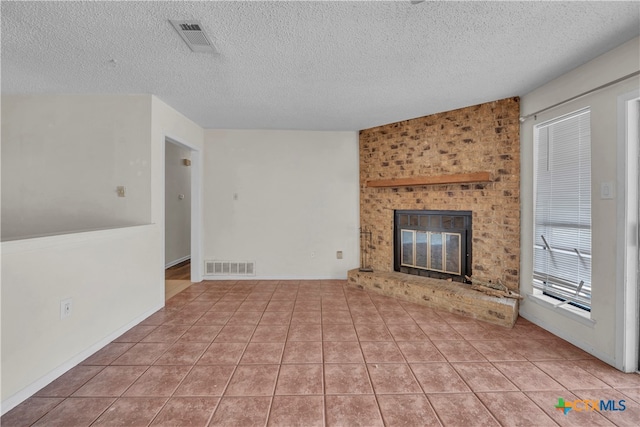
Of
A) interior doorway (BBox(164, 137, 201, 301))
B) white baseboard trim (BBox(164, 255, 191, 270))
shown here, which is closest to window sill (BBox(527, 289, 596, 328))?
interior doorway (BBox(164, 137, 201, 301))

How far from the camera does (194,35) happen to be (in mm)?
1881

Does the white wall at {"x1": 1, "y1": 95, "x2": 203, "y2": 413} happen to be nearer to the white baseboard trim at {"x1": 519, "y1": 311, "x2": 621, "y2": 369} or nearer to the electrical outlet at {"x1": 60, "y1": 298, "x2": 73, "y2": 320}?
the electrical outlet at {"x1": 60, "y1": 298, "x2": 73, "y2": 320}

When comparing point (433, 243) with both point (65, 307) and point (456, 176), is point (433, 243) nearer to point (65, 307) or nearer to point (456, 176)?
point (456, 176)

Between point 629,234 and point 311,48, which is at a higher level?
point 311,48

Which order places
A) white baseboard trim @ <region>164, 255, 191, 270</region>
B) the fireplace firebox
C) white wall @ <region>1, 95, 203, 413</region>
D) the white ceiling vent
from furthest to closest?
white baseboard trim @ <region>164, 255, 191, 270</region> → the fireplace firebox → the white ceiling vent → white wall @ <region>1, 95, 203, 413</region>

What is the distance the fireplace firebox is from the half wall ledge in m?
0.18

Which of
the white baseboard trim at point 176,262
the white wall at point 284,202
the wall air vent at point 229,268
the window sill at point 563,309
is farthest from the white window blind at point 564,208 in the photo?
the white baseboard trim at point 176,262

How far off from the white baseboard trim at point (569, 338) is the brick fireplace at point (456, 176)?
0.36m

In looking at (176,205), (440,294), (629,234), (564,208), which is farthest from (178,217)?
(629,234)

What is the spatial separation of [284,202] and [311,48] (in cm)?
264

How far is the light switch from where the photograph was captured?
2.04 metres

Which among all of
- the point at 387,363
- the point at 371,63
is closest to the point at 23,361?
the point at 387,363

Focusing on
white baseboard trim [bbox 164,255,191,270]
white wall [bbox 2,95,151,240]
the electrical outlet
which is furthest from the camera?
white baseboard trim [bbox 164,255,191,270]

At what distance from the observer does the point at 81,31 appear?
184 cm
